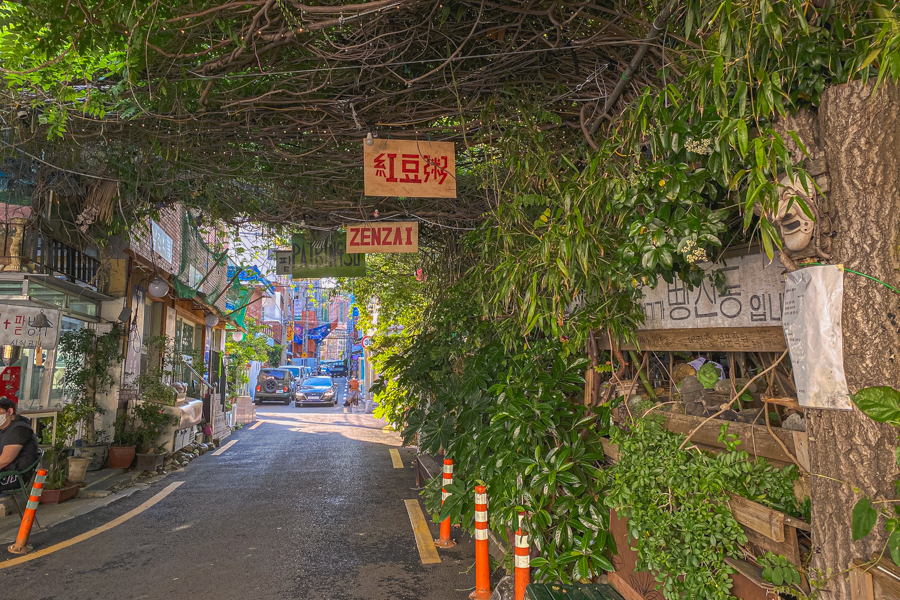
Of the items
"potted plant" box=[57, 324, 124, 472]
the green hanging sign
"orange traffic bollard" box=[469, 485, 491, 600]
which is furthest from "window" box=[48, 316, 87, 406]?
"orange traffic bollard" box=[469, 485, 491, 600]

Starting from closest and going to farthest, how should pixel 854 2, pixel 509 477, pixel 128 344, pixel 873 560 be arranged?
pixel 873 560 < pixel 854 2 < pixel 509 477 < pixel 128 344

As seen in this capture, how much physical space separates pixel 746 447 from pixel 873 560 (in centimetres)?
91

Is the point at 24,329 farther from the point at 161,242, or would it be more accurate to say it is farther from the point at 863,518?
the point at 863,518

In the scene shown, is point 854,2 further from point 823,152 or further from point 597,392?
point 597,392

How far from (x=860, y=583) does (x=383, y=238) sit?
668 cm

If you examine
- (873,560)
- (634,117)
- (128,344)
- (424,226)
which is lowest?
(873,560)

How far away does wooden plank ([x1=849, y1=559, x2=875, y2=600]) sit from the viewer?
2027 millimetres

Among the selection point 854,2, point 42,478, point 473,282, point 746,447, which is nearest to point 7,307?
point 42,478

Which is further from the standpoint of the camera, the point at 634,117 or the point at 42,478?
the point at 42,478

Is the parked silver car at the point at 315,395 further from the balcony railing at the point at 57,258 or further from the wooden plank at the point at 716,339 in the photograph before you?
the wooden plank at the point at 716,339

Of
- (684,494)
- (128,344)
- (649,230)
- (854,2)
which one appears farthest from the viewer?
(128,344)

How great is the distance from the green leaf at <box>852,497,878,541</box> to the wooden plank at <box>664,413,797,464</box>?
75 centimetres

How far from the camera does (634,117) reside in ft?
9.89

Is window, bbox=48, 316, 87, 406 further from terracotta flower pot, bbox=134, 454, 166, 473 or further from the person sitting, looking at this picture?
the person sitting
